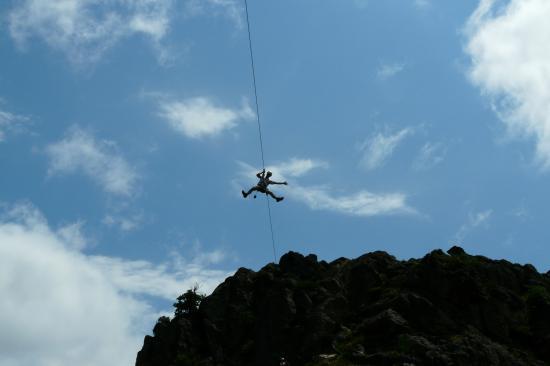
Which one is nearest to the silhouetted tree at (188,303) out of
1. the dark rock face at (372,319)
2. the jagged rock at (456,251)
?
the dark rock face at (372,319)

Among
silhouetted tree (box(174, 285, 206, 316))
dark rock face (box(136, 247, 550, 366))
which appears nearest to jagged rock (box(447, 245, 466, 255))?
dark rock face (box(136, 247, 550, 366))

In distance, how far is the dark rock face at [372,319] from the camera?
169 feet

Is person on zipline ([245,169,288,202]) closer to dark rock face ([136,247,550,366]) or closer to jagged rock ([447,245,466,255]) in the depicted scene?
dark rock face ([136,247,550,366])

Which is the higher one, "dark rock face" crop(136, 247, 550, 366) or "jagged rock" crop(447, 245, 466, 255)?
"jagged rock" crop(447, 245, 466, 255)

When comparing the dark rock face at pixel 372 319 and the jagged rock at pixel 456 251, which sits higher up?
the jagged rock at pixel 456 251

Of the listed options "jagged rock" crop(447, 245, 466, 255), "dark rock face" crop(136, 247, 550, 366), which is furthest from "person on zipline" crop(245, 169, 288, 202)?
"jagged rock" crop(447, 245, 466, 255)

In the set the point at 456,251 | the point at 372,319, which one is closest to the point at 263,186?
the point at 372,319

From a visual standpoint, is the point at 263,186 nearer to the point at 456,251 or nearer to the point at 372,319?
the point at 372,319

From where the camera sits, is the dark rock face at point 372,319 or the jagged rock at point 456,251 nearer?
the dark rock face at point 372,319

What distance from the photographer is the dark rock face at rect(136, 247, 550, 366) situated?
169 ft

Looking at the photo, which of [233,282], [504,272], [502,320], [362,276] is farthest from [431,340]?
[233,282]

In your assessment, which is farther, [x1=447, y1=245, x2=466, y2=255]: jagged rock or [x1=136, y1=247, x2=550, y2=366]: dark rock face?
[x1=447, y1=245, x2=466, y2=255]: jagged rock

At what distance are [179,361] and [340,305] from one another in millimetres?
16641

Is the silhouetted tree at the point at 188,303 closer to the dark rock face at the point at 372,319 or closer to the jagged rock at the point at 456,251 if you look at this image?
the dark rock face at the point at 372,319
